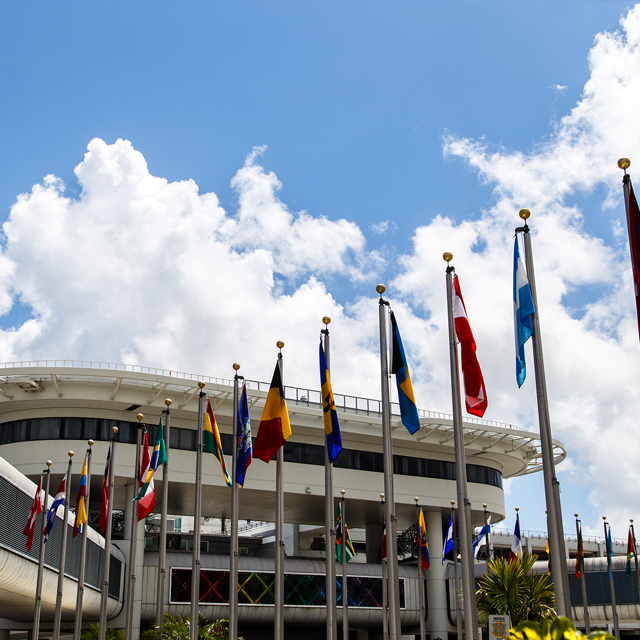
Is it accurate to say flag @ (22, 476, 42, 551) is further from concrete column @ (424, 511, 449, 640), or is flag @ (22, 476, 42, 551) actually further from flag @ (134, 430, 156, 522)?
concrete column @ (424, 511, 449, 640)

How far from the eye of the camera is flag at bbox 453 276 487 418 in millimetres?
16875

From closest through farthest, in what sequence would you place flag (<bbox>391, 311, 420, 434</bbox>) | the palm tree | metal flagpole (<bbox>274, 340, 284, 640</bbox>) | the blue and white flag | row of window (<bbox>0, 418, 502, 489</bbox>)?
the blue and white flag
flag (<bbox>391, 311, 420, 434</bbox>)
metal flagpole (<bbox>274, 340, 284, 640</bbox>)
the palm tree
row of window (<bbox>0, 418, 502, 489</bbox>)

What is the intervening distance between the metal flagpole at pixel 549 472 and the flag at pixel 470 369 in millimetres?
1870

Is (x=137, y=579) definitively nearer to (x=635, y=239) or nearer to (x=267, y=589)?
(x=267, y=589)

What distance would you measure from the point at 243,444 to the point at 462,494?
8402 millimetres

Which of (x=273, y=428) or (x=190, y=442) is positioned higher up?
(x=190, y=442)

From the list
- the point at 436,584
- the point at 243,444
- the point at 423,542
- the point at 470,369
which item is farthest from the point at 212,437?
the point at 436,584

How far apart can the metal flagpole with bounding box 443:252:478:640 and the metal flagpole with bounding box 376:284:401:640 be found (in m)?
1.57

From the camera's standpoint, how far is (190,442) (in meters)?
45.0

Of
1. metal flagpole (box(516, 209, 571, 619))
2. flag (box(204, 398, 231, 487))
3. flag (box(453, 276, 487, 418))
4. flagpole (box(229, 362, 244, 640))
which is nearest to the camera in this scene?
metal flagpole (box(516, 209, 571, 619))

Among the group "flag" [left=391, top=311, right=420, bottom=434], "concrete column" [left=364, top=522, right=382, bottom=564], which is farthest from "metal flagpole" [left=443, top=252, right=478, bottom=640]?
"concrete column" [left=364, top=522, right=382, bottom=564]

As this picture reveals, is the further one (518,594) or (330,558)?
(518,594)

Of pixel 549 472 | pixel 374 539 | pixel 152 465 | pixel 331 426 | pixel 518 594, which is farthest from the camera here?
pixel 374 539

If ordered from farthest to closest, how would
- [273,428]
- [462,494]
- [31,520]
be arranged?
[31,520]
[273,428]
[462,494]
